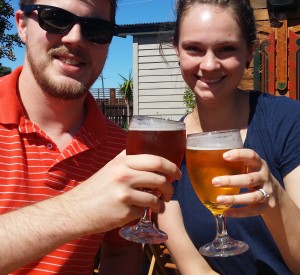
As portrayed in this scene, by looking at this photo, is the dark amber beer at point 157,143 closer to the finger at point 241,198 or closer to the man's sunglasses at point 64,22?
the finger at point 241,198

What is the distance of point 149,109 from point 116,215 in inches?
412

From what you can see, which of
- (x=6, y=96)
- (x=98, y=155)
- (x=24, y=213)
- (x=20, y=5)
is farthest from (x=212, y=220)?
(x=20, y=5)

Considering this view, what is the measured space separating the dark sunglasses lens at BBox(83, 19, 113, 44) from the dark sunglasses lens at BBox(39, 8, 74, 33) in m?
0.08

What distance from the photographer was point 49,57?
2.04 meters

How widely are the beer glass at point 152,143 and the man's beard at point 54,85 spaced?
2.29 ft

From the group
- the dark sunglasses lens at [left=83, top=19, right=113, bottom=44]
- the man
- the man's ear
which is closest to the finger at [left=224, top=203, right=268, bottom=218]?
the man

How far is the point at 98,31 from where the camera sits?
2.06m

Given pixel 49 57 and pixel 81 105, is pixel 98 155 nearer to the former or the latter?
pixel 81 105

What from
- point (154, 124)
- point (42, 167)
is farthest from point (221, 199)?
point (42, 167)

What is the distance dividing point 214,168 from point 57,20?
1080 mm

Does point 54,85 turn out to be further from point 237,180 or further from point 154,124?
point 237,180

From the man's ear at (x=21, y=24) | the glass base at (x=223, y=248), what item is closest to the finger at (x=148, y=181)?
the glass base at (x=223, y=248)

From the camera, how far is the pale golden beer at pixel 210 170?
1311mm

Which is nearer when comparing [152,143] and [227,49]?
[152,143]
